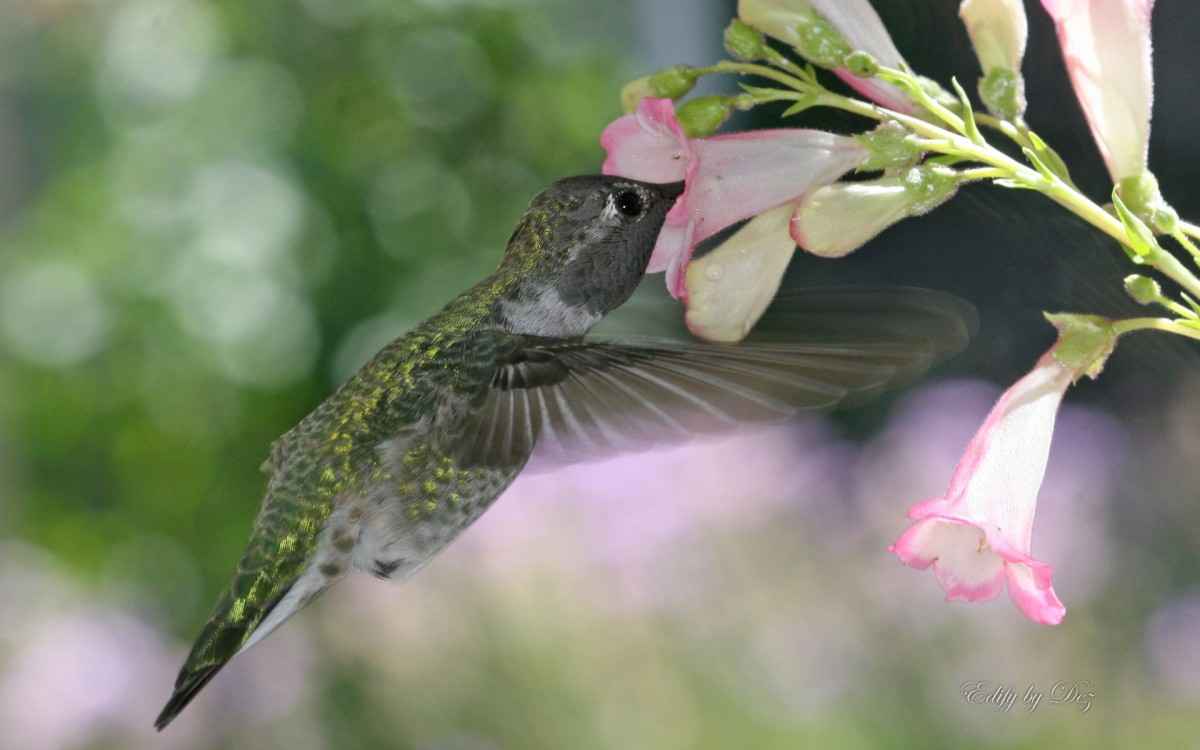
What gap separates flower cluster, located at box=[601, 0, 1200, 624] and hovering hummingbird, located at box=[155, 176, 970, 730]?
0.06 meters

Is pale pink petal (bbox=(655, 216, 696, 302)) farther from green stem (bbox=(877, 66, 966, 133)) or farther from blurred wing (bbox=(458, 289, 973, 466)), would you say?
green stem (bbox=(877, 66, 966, 133))

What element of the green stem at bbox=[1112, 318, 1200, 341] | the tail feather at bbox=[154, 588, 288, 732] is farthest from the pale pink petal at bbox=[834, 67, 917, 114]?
the tail feather at bbox=[154, 588, 288, 732]

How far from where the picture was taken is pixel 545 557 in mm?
2539

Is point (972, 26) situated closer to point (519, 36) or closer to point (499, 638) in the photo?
point (499, 638)

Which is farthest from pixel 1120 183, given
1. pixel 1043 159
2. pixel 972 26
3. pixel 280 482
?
pixel 280 482

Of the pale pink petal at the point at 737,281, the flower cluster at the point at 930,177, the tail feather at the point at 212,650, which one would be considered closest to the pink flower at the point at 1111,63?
the flower cluster at the point at 930,177

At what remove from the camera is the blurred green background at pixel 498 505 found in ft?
7.81

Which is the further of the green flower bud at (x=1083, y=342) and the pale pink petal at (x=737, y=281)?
the pale pink petal at (x=737, y=281)

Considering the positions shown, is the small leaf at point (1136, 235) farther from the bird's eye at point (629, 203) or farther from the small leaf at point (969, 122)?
the bird's eye at point (629, 203)

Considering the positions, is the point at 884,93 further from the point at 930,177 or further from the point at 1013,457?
the point at 1013,457

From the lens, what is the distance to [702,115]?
0.95 meters

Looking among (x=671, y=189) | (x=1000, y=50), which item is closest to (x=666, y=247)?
(x=671, y=189)

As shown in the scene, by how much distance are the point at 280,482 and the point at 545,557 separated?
4.60 feet

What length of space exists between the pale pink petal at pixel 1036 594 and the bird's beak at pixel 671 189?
38cm
